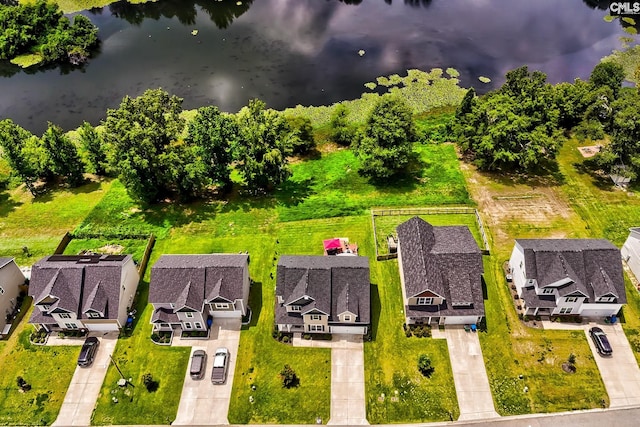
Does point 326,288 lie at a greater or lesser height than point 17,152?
lesser

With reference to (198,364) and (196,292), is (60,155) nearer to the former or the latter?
(196,292)

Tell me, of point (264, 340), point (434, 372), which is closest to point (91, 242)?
point (264, 340)

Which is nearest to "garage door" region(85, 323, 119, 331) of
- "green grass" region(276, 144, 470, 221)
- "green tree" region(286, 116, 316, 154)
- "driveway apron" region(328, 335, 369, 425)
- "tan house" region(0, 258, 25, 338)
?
"tan house" region(0, 258, 25, 338)

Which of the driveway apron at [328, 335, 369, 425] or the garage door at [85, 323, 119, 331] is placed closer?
the driveway apron at [328, 335, 369, 425]

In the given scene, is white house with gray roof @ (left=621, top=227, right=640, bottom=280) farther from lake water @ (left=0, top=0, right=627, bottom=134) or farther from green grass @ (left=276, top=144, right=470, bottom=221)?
lake water @ (left=0, top=0, right=627, bottom=134)

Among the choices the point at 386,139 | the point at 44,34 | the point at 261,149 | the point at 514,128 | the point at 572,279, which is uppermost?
the point at 44,34

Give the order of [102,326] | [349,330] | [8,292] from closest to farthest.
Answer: [349,330], [102,326], [8,292]

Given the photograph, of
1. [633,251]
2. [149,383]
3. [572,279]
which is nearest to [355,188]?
[572,279]
